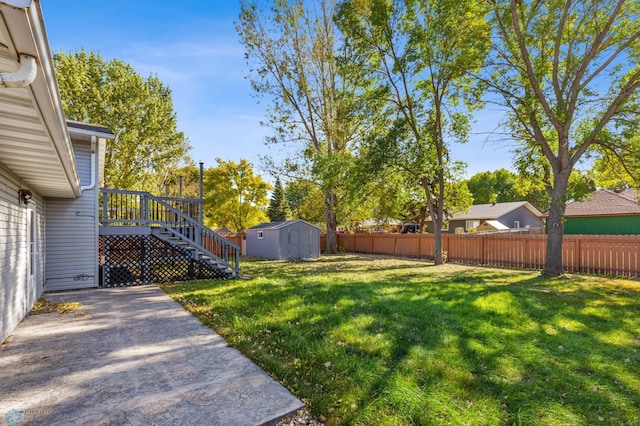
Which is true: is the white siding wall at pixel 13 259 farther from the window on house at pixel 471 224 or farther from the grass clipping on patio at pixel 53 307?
the window on house at pixel 471 224

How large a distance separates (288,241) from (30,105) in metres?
14.5

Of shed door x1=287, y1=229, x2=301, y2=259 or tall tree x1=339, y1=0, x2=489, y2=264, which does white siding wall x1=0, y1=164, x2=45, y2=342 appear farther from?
shed door x1=287, y1=229, x2=301, y2=259

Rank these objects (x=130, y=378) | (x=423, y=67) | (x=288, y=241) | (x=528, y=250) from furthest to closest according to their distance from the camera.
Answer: (x=288, y=241) < (x=423, y=67) < (x=528, y=250) < (x=130, y=378)

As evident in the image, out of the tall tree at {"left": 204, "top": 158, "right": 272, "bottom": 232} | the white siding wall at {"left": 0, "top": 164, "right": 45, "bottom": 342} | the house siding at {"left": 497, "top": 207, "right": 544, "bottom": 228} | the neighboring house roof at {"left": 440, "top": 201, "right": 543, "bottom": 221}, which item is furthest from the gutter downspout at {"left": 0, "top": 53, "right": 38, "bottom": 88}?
the house siding at {"left": 497, "top": 207, "right": 544, "bottom": 228}

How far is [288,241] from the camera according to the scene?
1664 centimetres

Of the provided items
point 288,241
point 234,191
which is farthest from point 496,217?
point 234,191

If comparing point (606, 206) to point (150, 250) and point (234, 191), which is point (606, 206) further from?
point (234, 191)

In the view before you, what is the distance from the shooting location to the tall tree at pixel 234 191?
23.3 m

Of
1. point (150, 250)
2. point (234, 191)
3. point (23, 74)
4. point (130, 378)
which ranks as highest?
point (234, 191)

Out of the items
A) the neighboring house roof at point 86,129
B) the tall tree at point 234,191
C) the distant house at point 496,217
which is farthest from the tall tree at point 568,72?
the distant house at point 496,217

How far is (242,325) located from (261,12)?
17.9m

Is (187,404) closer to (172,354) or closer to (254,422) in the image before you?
(254,422)

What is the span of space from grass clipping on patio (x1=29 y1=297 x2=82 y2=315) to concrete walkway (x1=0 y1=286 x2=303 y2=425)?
60 centimetres

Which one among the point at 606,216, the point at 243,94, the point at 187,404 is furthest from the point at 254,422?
the point at 606,216
